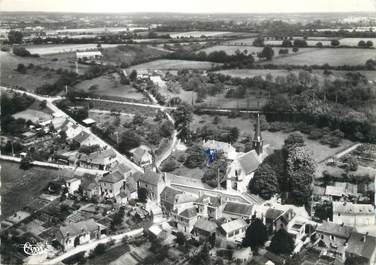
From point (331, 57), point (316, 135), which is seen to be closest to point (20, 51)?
point (331, 57)

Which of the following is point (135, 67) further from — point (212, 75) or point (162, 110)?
point (162, 110)

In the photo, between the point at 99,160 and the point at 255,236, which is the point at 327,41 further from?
the point at 255,236

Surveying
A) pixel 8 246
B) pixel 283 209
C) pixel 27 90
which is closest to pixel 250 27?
pixel 27 90

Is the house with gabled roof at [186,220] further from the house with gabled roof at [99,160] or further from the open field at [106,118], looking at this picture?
the open field at [106,118]

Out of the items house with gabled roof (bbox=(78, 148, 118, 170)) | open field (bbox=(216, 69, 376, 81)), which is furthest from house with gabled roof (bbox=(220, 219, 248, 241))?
Result: open field (bbox=(216, 69, 376, 81))

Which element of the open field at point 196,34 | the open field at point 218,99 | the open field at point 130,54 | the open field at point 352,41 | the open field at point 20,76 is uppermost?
the open field at point 352,41

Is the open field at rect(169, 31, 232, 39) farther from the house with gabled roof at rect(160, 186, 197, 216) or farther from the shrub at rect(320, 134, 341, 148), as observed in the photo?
the house with gabled roof at rect(160, 186, 197, 216)

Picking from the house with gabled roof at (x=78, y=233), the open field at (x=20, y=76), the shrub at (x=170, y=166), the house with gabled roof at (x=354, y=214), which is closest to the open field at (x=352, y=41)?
the shrub at (x=170, y=166)
